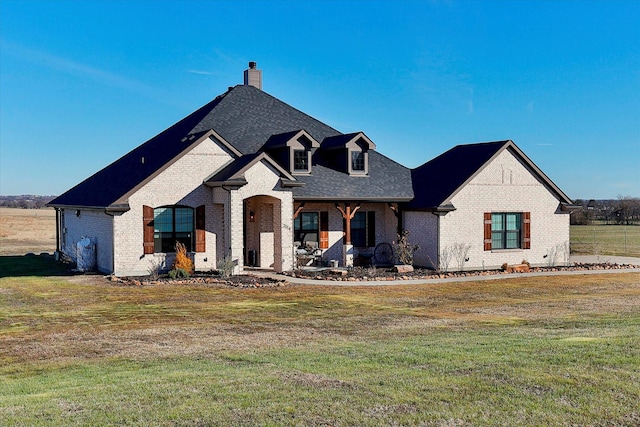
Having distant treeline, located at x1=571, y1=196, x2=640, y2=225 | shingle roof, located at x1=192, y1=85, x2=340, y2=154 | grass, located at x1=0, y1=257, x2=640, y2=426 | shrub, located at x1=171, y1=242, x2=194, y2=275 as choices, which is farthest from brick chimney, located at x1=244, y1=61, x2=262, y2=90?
distant treeline, located at x1=571, y1=196, x2=640, y2=225

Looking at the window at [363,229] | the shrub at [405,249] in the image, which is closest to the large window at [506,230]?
the shrub at [405,249]

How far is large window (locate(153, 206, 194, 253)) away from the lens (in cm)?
2591

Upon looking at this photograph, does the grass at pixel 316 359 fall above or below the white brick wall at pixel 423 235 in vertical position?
below

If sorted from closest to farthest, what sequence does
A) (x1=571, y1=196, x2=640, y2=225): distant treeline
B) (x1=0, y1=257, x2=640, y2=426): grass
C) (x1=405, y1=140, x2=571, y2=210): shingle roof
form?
(x1=0, y1=257, x2=640, y2=426): grass
(x1=405, y1=140, x2=571, y2=210): shingle roof
(x1=571, y1=196, x2=640, y2=225): distant treeline

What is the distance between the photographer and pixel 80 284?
23.5 m

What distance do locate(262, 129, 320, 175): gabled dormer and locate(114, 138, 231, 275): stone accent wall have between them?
9.20 feet

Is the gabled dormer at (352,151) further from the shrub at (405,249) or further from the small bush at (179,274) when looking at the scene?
the small bush at (179,274)

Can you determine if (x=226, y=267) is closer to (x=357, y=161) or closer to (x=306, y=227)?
(x=306, y=227)

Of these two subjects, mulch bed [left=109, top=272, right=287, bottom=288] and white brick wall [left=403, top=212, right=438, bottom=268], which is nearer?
mulch bed [left=109, top=272, right=287, bottom=288]

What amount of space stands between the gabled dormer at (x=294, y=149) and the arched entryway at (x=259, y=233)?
2064 mm

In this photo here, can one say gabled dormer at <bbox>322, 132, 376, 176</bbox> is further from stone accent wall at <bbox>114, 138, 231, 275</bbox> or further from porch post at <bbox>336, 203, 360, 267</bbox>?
stone accent wall at <bbox>114, 138, 231, 275</bbox>

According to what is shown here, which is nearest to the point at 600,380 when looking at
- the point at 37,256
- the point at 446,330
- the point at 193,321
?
the point at 446,330

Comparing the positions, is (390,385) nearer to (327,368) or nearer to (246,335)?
(327,368)

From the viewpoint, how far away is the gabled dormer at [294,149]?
2848 cm
